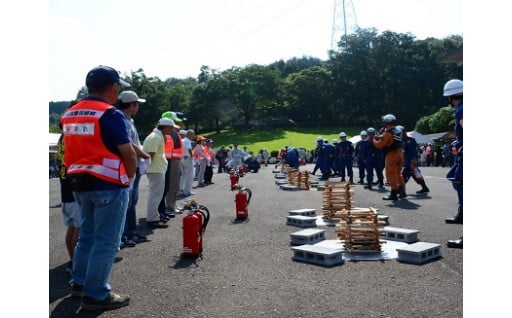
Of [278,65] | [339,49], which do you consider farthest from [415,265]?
[278,65]

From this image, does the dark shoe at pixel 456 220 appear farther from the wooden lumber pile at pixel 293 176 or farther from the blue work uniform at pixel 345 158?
the blue work uniform at pixel 345 158

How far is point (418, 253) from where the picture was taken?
5609mm

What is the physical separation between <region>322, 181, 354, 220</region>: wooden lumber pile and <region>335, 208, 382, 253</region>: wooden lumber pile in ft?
8.18

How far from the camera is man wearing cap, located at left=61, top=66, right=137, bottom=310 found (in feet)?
13.3

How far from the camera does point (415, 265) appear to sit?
221 inches

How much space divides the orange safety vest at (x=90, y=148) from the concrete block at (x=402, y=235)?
179 inches

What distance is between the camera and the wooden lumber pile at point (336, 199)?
30.0 ft

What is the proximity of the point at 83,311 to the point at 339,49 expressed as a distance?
290 feet

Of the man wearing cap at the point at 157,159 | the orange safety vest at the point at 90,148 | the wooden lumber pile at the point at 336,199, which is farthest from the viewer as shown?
the wooden lumber pile at the point at 336,199

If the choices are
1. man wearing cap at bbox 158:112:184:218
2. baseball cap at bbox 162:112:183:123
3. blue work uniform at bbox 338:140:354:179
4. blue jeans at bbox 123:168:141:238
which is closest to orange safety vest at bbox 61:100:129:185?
blue jeans at bbox 123:168:141:238

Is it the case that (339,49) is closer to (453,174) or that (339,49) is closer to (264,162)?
(264,162)

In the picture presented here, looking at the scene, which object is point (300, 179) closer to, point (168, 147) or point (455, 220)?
point (168, 147)

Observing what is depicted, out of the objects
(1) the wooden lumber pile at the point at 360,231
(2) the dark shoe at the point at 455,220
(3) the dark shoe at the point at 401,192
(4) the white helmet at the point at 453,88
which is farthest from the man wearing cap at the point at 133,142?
(3) the dark shoe at the point at 401,192

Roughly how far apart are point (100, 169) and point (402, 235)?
15.8 feet
